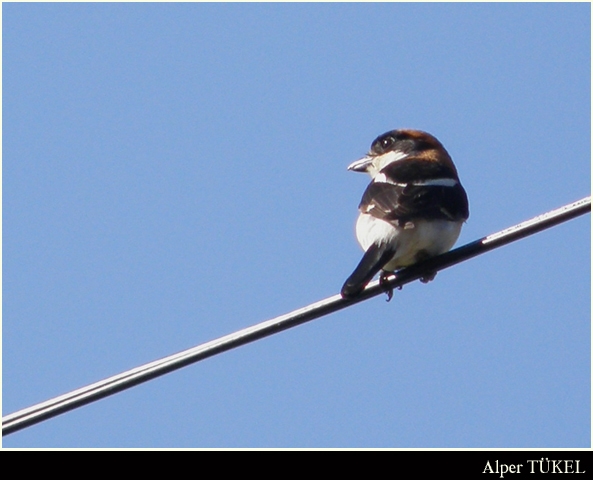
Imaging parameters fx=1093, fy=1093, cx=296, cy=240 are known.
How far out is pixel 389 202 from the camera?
21.9ft

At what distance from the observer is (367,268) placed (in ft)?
19.9

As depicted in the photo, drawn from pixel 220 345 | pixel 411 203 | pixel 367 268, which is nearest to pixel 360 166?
pixel 411 203

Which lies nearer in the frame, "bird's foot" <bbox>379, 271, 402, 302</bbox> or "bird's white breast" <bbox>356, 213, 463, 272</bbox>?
"bird's foot" <bbox>379, 271, 402, 302</bbox>

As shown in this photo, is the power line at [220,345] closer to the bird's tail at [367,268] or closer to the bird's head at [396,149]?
the bird's tail at [367,268]

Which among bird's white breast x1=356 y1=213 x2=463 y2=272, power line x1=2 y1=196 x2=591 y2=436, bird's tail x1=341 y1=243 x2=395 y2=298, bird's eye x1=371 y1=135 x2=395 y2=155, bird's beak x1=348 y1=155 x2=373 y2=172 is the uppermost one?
bird's eye x1=371 y1=135 x2=395 y2=155

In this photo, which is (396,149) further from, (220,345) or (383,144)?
(220,345)

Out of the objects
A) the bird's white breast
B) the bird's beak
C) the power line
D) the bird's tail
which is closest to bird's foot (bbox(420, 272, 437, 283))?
the bird's white breast

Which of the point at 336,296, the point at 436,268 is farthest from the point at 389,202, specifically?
the point at 336,296

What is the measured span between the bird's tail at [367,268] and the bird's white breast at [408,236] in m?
0.07

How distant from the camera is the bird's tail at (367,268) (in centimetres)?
544

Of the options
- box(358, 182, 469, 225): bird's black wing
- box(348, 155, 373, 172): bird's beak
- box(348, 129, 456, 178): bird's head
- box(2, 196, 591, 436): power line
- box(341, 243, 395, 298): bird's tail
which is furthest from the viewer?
box(348, 155, 373, 172): bird's beak

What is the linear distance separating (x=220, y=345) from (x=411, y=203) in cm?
248

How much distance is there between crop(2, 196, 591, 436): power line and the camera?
4352 mm

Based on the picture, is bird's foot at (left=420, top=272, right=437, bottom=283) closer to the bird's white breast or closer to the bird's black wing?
the bird's white breast
